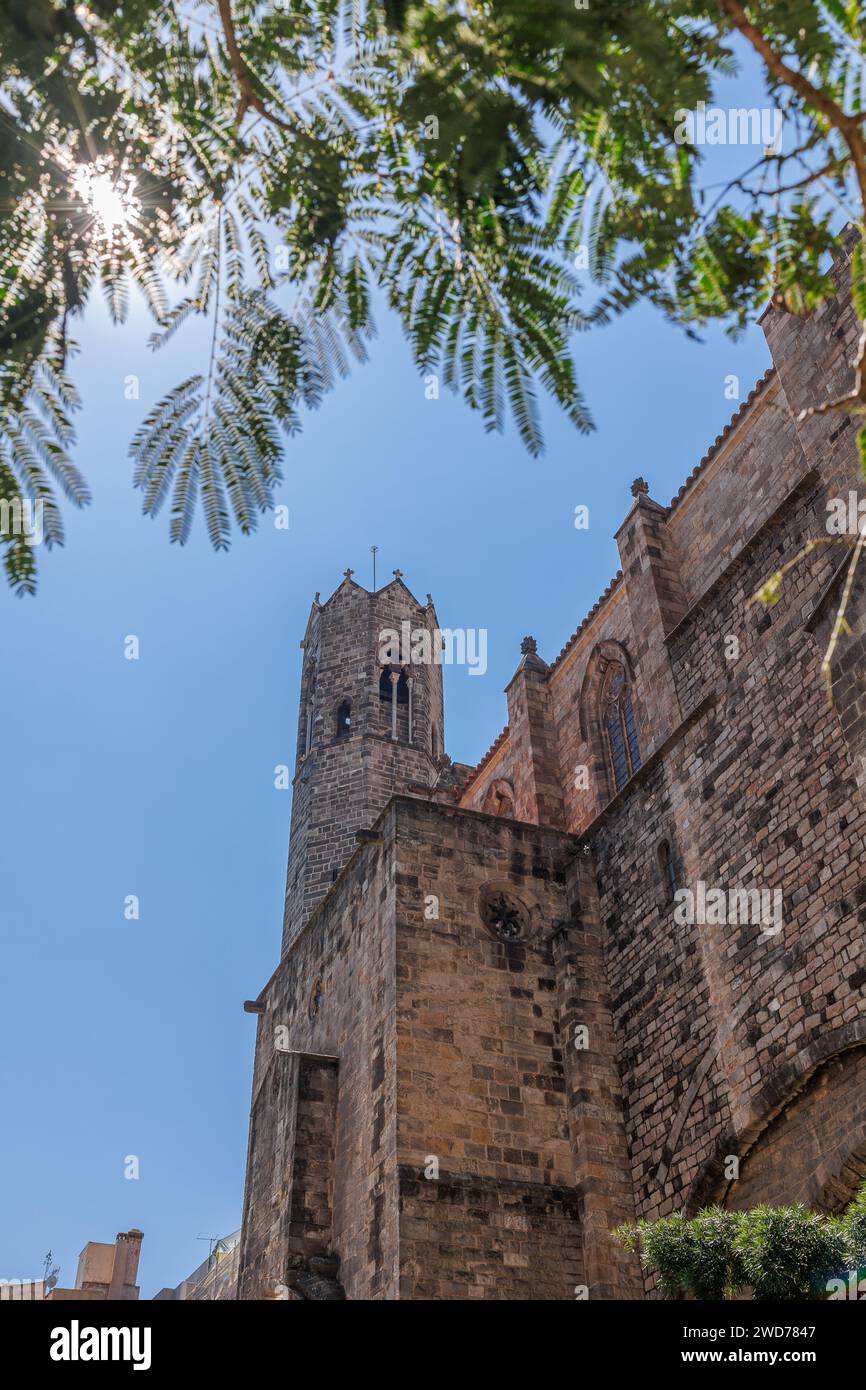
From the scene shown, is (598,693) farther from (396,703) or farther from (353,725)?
(396,703)

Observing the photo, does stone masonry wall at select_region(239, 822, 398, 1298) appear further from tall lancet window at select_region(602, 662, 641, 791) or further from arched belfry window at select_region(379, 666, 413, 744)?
arched belfry window at select_region(379, 666, 413, 744)

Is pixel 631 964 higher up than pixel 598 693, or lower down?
lower down

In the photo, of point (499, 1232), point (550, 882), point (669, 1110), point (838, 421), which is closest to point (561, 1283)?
point (499, 1232)

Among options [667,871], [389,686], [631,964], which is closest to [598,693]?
[667,871]

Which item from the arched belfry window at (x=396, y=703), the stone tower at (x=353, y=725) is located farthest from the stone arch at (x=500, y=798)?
the arched belfry window at (x=396, y=703)

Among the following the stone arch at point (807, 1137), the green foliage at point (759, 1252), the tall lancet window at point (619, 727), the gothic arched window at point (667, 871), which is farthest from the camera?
the tall lancet window at point (619, 727)

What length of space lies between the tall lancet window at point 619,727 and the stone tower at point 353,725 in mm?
7226

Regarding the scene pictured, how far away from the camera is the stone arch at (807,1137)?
10.1 metres

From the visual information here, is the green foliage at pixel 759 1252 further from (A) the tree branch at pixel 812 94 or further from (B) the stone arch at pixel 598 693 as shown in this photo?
(B) the stone arch at pixel 598 693

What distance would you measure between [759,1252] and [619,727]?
10.4 metres

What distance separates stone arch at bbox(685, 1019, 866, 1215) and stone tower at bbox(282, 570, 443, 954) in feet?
41.4

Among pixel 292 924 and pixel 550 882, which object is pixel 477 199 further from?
pixel 292 924

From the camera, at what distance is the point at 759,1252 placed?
317 inches

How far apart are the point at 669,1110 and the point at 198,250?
1074cm
